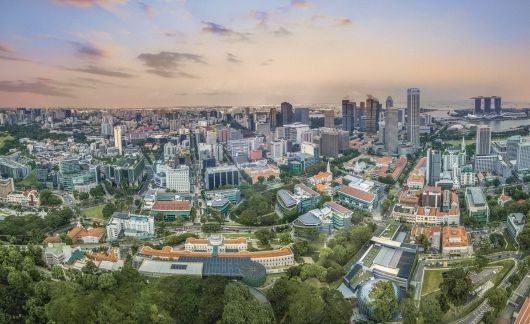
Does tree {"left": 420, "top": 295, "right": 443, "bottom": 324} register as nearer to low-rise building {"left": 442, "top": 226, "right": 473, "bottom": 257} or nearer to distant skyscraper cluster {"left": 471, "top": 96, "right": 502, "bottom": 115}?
low-rise building {"left": 442, "top": 226, "right": 473, "bottom": 257}

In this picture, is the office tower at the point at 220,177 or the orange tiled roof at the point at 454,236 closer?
the orange tiled roof at the point at 454,236

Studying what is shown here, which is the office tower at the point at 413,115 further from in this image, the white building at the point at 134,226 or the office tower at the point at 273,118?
the white building at the point at 134,226

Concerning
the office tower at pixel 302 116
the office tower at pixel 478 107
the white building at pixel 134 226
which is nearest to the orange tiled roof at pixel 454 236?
the white building at pixel 134 226

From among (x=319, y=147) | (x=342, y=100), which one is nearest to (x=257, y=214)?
(x=319, y=147)

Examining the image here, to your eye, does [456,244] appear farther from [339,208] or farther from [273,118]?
[273,118]

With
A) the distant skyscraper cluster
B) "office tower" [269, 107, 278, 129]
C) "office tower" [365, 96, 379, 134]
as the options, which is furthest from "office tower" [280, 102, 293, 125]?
the distant skyscraper cluster

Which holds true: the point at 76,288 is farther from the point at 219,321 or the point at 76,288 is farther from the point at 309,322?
Result: the point at 309,322
